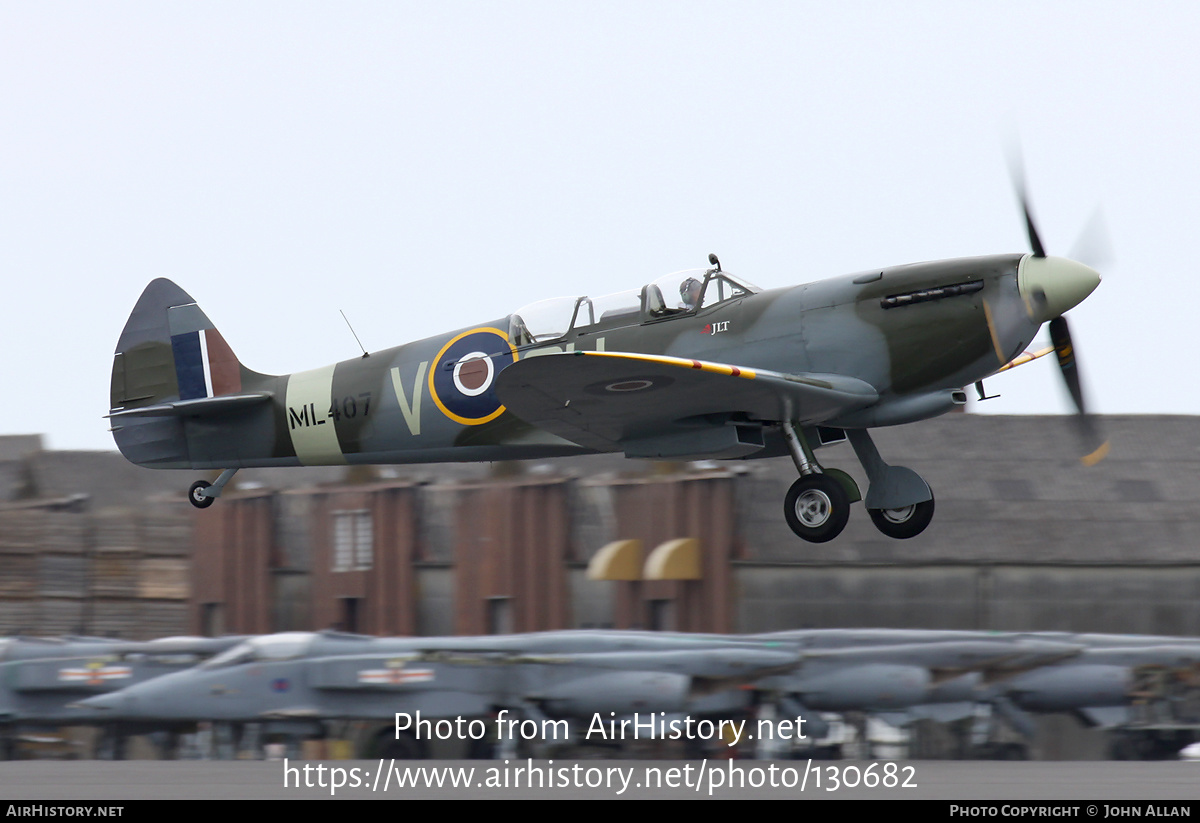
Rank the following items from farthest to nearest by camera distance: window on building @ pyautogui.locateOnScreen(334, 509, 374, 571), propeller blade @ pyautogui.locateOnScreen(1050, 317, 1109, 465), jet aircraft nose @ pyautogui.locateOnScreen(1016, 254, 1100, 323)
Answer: window on building @ pyautogui.locateOnScreen(334, 509, 374, 571) < propeller blade @ pyautogui.locateOnScreen(1050, 317, 1109, 465) < jet aircraft nose @ pyautogui.locateOnScreen(1016, 254, 1100, 323)

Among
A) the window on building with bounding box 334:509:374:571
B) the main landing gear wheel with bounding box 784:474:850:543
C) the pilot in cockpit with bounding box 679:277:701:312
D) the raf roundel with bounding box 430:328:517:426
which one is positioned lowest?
the window on building with bounding box 334:509:374:571

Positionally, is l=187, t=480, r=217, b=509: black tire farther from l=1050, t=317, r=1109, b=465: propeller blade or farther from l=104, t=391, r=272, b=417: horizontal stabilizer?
l=1050, t=317, r=1109, b=465: propeller blade

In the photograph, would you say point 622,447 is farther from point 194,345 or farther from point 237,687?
point 237,687

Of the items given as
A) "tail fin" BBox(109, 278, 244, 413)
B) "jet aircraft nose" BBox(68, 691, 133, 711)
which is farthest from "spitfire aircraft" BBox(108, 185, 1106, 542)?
"jet aircraft nose" BBox(68, 691, 133, 711)

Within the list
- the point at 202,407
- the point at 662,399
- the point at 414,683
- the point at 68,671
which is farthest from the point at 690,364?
the point at 68,671

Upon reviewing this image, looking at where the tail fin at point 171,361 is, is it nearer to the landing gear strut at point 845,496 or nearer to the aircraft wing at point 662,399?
the aircraft wing at point 662,399

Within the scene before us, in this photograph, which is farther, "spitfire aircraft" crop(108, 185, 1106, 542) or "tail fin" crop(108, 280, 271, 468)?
"tail fin" crop(108, 280, 271, 468)

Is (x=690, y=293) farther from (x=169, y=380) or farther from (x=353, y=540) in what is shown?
(x=353, y=540)

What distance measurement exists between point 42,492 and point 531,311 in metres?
23.1

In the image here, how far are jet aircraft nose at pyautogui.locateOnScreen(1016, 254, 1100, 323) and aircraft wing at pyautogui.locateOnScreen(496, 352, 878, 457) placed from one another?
4.77 ft

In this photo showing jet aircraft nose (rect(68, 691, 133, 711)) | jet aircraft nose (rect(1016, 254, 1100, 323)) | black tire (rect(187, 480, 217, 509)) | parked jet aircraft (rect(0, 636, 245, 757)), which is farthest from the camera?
parked jet aircraft (rect(0, 636, 245, 757))

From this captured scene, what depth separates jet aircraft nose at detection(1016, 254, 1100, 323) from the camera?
11391 mm

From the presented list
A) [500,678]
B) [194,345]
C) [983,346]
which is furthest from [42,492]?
[983,346]

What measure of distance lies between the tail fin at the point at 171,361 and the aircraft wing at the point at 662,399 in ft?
14.4
